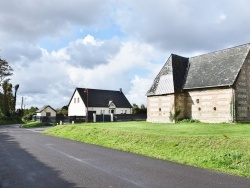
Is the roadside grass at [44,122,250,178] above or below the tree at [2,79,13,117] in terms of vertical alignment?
below

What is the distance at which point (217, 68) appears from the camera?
3541 centimetres

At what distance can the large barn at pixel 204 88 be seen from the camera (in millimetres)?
32625

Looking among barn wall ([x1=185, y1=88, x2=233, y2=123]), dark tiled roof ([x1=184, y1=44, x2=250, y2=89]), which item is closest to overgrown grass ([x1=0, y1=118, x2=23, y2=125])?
barn wall ([x1=185, y1=88, x2=233, y2=123])

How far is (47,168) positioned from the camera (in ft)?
36.8

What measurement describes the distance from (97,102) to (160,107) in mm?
27125

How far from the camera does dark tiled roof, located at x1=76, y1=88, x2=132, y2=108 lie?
2495 inches

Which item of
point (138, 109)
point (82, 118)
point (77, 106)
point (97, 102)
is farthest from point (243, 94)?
point (77, 106)

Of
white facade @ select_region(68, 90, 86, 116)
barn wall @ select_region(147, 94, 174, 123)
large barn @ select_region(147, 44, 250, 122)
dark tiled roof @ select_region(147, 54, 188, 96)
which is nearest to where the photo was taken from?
large barn @ select_region(147, 44, 250, 122)

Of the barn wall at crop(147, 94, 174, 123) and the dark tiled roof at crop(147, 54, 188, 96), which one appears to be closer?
the barn wall at crop(147, 94, 174, 123)

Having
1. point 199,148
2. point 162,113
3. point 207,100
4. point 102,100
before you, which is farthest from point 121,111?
point 199,148

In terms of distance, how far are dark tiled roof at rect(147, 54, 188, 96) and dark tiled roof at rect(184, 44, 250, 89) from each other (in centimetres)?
101

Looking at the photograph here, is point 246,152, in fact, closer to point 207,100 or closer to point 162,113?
point 207,100

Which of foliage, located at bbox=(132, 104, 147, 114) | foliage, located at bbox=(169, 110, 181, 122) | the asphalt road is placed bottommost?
the asphalt road

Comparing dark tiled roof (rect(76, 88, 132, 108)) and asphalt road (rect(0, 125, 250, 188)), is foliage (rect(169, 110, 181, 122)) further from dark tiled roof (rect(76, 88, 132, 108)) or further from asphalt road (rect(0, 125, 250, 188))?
dark tiled roof (rect(76, 88, 132, 108))
